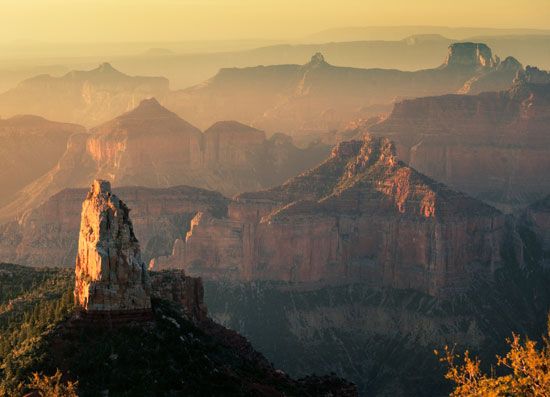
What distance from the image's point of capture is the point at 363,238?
15562cm

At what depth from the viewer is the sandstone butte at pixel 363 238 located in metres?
Result: 149

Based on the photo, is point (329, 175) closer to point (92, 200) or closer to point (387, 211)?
point (387, 211)

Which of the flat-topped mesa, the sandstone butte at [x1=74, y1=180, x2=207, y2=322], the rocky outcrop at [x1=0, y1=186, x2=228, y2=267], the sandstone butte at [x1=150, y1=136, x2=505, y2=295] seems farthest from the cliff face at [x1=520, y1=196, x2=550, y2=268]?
the flat-topped mesa

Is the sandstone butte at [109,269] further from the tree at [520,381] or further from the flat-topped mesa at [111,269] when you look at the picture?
the tree at [520,381]

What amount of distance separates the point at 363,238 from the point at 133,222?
31060 mm

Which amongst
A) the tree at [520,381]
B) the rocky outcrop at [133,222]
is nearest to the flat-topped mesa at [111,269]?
the tree at [520,381]

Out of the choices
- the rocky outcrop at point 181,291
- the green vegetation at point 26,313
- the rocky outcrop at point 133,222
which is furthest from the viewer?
the rocky outcrop at point 133,222

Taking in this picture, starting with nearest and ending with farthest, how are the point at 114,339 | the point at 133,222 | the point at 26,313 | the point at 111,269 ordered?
1. the point at 114,339
2. the point at 111,269
3. the point at 26,313
4. the point at 133,222

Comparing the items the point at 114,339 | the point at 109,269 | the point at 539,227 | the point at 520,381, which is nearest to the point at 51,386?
the point at 114,339

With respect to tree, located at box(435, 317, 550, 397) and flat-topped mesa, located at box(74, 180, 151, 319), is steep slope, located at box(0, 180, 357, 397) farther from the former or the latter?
tree, located at box(435, 317, 550, 397)

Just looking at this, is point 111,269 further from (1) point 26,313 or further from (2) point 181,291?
(2) point 181,291

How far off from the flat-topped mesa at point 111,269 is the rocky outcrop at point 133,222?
105859mm

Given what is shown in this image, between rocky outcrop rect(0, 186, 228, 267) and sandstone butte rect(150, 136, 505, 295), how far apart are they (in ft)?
35.6

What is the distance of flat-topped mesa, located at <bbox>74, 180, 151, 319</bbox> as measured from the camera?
6153cm
